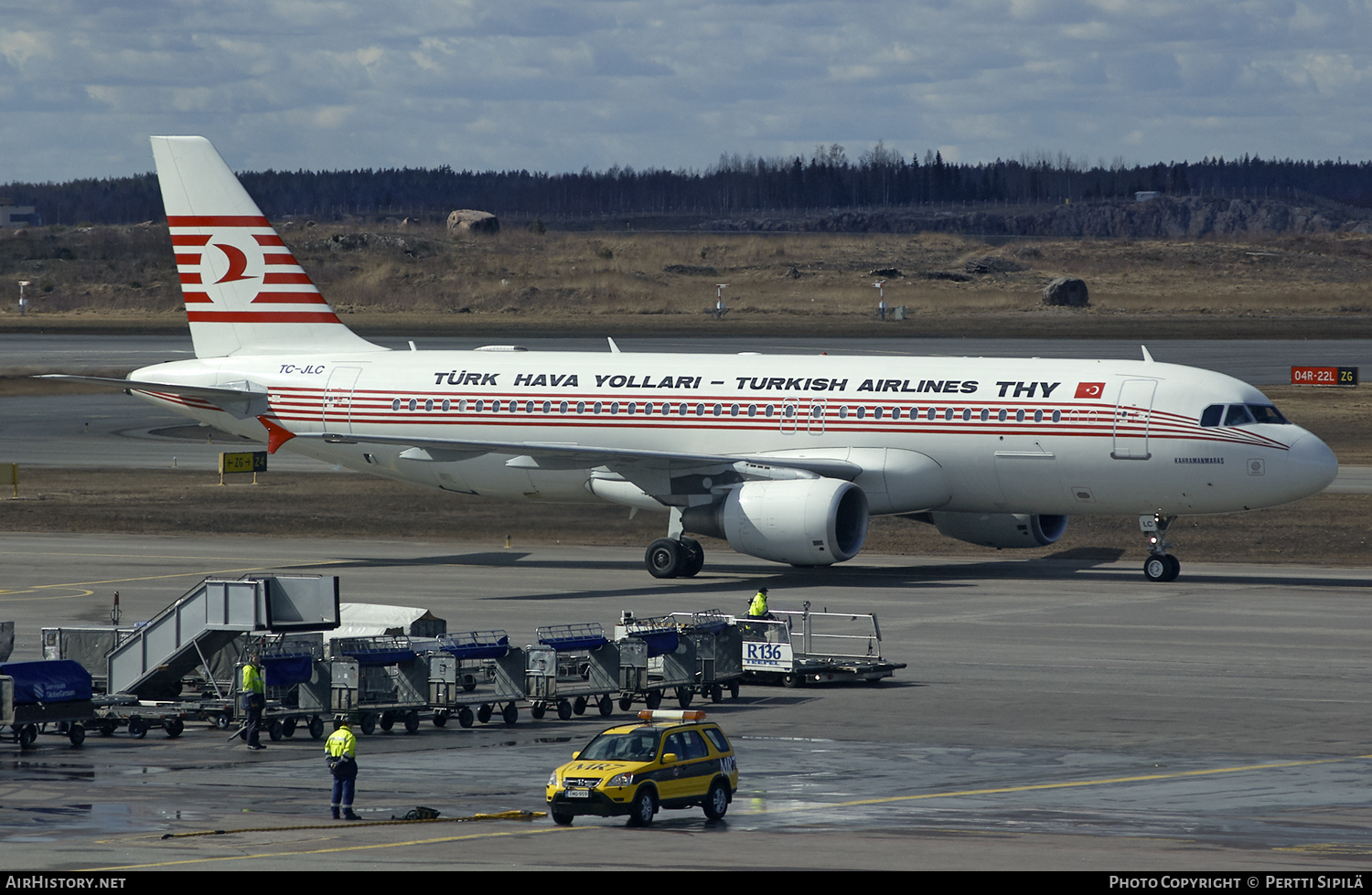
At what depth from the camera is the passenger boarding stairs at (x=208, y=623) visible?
3089 centimetres

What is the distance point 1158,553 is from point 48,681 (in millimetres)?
27987

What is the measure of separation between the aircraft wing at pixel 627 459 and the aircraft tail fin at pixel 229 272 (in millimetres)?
6245

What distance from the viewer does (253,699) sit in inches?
1123

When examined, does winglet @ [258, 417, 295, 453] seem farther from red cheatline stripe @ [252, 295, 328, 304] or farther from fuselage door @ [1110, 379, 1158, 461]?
fuselage door @ [1110, 379, 1158, 461]

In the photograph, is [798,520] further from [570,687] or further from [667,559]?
[570,687]

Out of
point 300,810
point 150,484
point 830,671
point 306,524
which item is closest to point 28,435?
point 150,484

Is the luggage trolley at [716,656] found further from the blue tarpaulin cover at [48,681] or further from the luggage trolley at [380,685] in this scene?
the blue tarpaulin cover at [48,681]

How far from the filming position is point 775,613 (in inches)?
1432

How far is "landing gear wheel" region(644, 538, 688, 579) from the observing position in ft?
156

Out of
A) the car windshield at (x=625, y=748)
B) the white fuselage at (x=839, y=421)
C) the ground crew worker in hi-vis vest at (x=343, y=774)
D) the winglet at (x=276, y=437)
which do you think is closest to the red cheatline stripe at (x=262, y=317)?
the white fuselage at (x=839, y=421)

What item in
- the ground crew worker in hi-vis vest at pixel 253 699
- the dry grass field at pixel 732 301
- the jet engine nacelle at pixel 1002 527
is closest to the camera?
the ground crew worker in hi-vis vest at pixel 253 699

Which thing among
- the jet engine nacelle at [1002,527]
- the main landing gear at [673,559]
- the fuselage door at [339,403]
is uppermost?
the fuselage door at [339,403]

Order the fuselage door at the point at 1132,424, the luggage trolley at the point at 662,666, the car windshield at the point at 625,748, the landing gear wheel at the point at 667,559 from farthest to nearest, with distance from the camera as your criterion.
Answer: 1. the landing gear wheel at the point at 667,559
2. the fuselage door at the point at 1132,424
3. the luggage trolley at the point at 662,666
4. the car windshield at the point at 625,748

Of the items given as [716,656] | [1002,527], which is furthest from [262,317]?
[716,656]
